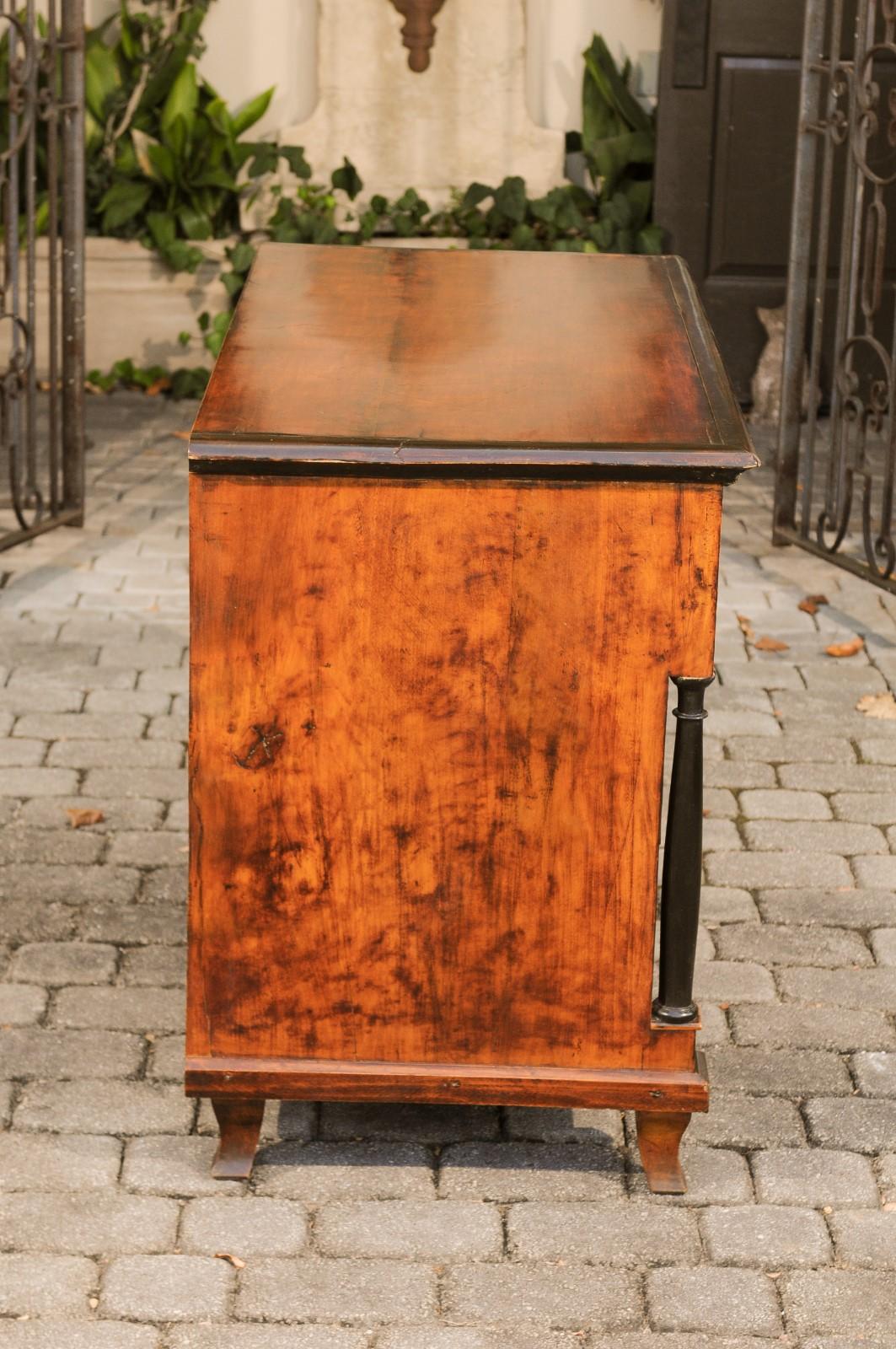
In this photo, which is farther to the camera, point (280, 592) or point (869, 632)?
point (869, 632)

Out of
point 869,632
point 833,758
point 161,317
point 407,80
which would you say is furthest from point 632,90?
point 833,758

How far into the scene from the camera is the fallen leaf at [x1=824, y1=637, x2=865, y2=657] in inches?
221

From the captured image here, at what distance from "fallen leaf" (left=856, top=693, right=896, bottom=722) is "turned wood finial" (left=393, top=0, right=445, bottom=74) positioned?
480 centimetres

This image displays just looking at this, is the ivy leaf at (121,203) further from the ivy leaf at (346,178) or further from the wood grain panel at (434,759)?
the wood grain panel at (434,759)

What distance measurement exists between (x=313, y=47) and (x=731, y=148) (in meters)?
2.15

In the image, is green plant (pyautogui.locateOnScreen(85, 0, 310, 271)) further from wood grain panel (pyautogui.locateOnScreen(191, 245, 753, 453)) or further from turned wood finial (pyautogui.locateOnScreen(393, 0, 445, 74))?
wood grain panel (pyautogui.locateOnScreen(191, 245, 753, 453))

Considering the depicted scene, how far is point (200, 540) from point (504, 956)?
0.82 metres

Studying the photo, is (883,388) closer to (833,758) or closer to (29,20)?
(833,758)

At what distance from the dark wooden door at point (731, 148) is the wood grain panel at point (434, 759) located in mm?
5691

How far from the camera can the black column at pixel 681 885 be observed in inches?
117

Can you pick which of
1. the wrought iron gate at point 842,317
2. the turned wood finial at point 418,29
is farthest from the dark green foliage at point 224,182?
the wrought iron gate at point 842,317

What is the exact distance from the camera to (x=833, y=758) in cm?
487

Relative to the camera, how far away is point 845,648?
5641 millimetres

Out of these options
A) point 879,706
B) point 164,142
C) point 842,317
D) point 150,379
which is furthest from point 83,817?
point 164,142
